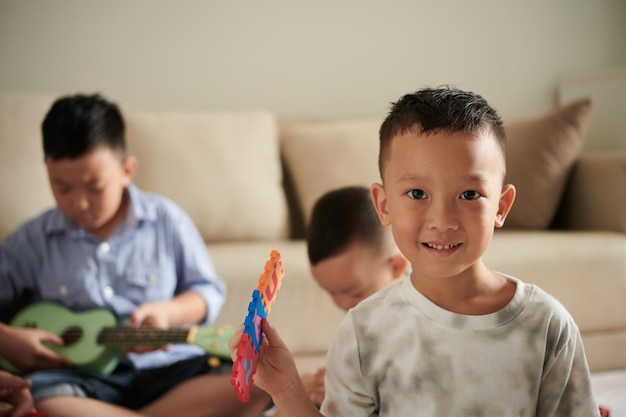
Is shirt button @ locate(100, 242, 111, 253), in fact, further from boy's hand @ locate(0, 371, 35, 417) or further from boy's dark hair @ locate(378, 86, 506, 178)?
boy's dark hair @ locate(378, 86, 506, 178)

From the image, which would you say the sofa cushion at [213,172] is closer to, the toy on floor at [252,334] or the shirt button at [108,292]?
the shirt button at [108,292]

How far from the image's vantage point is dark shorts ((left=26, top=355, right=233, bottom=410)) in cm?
95

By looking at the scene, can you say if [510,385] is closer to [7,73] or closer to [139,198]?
[139,198]

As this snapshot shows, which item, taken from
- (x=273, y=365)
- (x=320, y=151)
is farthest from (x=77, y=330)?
(x=320, y=151)

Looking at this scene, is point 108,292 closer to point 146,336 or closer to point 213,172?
point 146,336

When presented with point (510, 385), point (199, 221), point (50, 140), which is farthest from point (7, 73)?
point (510, 385)

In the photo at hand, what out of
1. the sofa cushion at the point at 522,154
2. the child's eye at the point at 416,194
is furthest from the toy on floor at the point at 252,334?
the sofa cushion at the point at 522,154

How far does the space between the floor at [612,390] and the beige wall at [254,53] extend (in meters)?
0.68

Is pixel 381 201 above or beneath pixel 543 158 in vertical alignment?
above

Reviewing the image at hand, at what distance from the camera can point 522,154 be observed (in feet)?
5.32

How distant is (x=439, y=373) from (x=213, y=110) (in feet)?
4.86

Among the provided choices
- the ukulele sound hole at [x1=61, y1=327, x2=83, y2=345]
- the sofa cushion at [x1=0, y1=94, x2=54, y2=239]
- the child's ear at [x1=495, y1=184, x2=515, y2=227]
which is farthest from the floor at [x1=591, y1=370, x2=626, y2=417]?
the sofa cushion at [x1=0, y1=94, x2=54, y2=239]

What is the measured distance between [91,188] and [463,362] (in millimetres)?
655

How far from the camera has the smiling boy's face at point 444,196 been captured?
0.56 metres
